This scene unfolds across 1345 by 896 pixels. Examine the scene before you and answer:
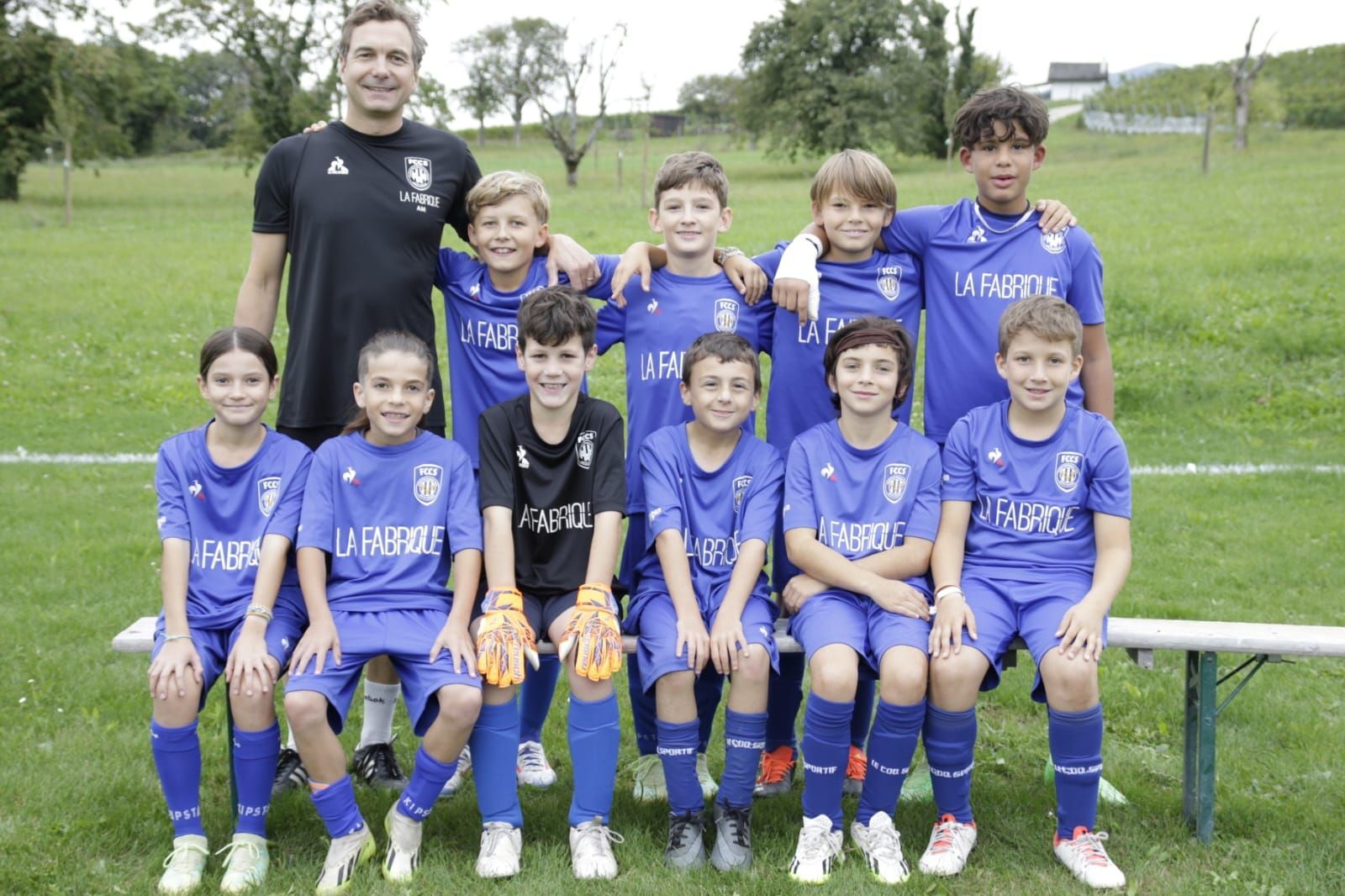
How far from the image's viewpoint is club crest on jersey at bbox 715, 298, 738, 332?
4.10 metres

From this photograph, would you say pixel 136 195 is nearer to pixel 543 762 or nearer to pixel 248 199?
pixel 248 199

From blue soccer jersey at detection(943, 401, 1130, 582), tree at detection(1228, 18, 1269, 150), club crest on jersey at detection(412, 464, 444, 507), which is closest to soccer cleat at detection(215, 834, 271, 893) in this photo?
club crest on jersey at detection(412, 464, 444, 507)

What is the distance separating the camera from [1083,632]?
3393 millimetres

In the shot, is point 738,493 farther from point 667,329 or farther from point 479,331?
point 479,331

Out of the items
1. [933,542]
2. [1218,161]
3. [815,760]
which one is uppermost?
[1218,161]

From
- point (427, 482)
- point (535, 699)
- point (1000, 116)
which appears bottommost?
point (535, 699)

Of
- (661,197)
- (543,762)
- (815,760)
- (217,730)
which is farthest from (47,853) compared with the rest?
(661,197)

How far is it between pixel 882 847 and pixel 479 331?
2155 mm

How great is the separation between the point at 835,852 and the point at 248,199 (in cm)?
3062

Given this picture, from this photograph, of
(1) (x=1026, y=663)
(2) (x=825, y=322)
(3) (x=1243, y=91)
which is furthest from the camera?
(3) (x=1243, y=91)

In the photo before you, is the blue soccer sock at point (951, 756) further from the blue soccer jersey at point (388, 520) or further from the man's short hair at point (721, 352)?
the blue soccer jersey at point (388, 520)

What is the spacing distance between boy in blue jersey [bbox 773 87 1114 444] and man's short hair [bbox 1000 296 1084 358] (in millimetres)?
282

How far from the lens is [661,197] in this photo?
4.09 meters

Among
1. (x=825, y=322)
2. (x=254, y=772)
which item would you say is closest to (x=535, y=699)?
(x=254, y=772)
